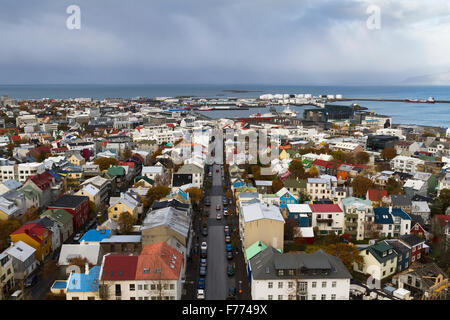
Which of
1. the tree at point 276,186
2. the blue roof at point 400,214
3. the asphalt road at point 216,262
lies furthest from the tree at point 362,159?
the asphalt road at point 216,262

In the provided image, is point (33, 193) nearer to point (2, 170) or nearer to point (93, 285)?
point (2, 170)

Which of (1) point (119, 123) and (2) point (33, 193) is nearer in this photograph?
(2) point (33, 193)

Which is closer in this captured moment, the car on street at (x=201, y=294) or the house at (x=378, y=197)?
the car on street at (x=201, y=294)

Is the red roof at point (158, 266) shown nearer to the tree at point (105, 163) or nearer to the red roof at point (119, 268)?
the red roof at point (119, 268)

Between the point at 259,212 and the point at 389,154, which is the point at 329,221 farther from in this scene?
the point at 389,154

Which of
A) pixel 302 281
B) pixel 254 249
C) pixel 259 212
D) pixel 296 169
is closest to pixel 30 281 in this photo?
pixel 254 249

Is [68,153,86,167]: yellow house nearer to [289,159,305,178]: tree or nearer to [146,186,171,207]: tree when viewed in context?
[146,186,171,207]: tree
